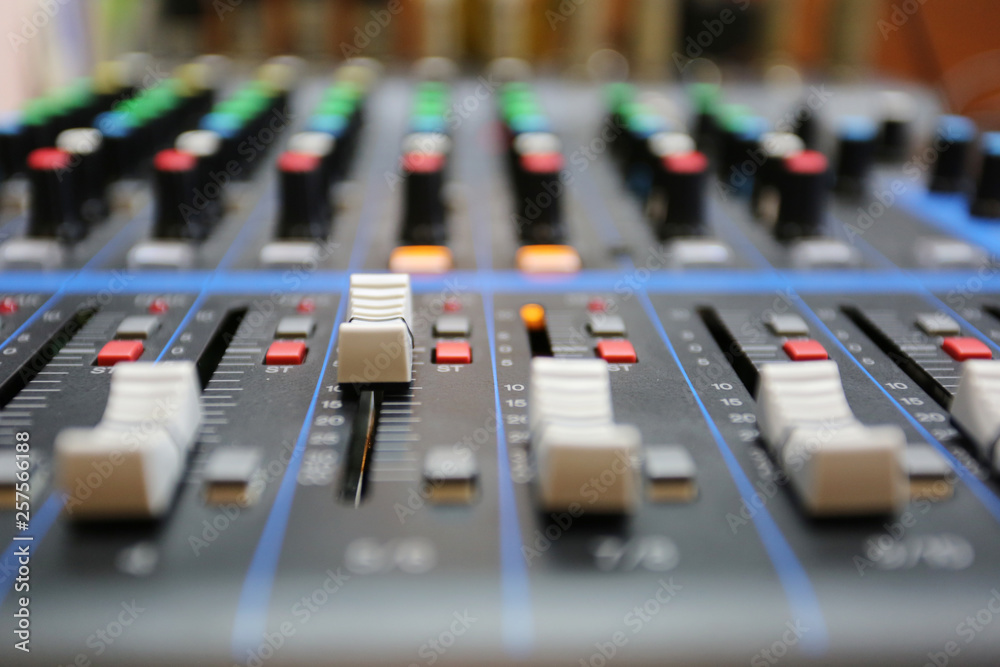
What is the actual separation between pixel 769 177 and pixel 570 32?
1.23 metres

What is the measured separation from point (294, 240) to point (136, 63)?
130 centimetres

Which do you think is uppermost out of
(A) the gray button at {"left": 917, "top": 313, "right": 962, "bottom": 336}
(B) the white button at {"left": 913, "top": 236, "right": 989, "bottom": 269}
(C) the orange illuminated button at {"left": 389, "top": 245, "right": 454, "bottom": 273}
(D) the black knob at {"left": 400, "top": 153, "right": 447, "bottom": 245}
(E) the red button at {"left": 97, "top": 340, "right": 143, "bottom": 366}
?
(D) the black knob at {"left": 400, "top": 153, "right": 447, "bottom": 245}

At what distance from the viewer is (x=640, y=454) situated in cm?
83

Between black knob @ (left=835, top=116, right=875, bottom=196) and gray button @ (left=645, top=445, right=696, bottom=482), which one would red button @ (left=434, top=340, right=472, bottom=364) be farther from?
black knob @ (left=835, top=116, right=875, bottom=196)

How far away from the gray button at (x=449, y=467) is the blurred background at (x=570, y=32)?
183 centimetres

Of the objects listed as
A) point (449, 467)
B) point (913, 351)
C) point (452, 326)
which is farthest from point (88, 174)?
point (913, 351)

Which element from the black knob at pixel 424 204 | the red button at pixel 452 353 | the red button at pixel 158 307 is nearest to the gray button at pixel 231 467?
the red button at pixel 452 353

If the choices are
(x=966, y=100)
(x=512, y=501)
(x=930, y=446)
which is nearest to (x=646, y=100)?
(x=966, y=100)

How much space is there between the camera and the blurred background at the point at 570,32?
236cm

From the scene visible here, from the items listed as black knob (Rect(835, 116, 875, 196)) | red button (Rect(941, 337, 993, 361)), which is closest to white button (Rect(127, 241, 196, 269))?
red button (Rect(941, 337, 993, 361))

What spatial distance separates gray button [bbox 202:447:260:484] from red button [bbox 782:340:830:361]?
637mm

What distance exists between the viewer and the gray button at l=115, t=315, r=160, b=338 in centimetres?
104

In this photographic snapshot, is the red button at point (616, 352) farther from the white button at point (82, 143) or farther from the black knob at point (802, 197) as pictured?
the white button at point (82, 143)

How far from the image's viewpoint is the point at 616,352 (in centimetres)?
102
